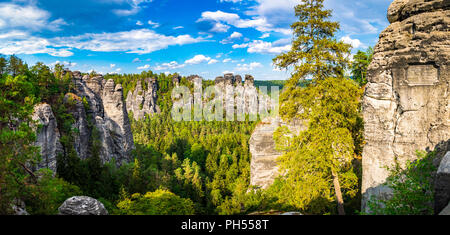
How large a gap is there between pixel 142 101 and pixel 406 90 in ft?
391

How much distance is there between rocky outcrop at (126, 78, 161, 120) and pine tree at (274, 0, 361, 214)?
111 m

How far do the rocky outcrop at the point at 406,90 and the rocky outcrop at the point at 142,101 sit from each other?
112361mm

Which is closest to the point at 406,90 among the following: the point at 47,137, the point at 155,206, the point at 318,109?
the point at 318,109

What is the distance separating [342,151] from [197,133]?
76851 millimetres

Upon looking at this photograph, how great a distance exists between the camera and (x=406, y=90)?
36.5ft

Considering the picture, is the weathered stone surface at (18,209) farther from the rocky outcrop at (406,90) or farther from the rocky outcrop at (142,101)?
the rocky outcrop at (142,101)

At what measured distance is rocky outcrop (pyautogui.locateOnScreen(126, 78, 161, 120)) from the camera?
4614 inches

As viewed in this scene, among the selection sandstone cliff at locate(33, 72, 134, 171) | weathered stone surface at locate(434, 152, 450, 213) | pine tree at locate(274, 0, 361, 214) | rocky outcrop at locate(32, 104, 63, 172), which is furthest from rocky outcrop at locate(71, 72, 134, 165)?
weathered stone surface at locate(434, 152, 450, 213)

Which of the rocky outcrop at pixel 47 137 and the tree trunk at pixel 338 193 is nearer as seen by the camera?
the tree trunk at pixel 338 193

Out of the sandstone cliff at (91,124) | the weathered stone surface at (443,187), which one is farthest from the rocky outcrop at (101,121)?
the weathered stone surface at (443,187)

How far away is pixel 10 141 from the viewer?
28.8 ft

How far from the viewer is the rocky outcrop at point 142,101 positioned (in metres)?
117

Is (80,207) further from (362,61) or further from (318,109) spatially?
(362,61)
